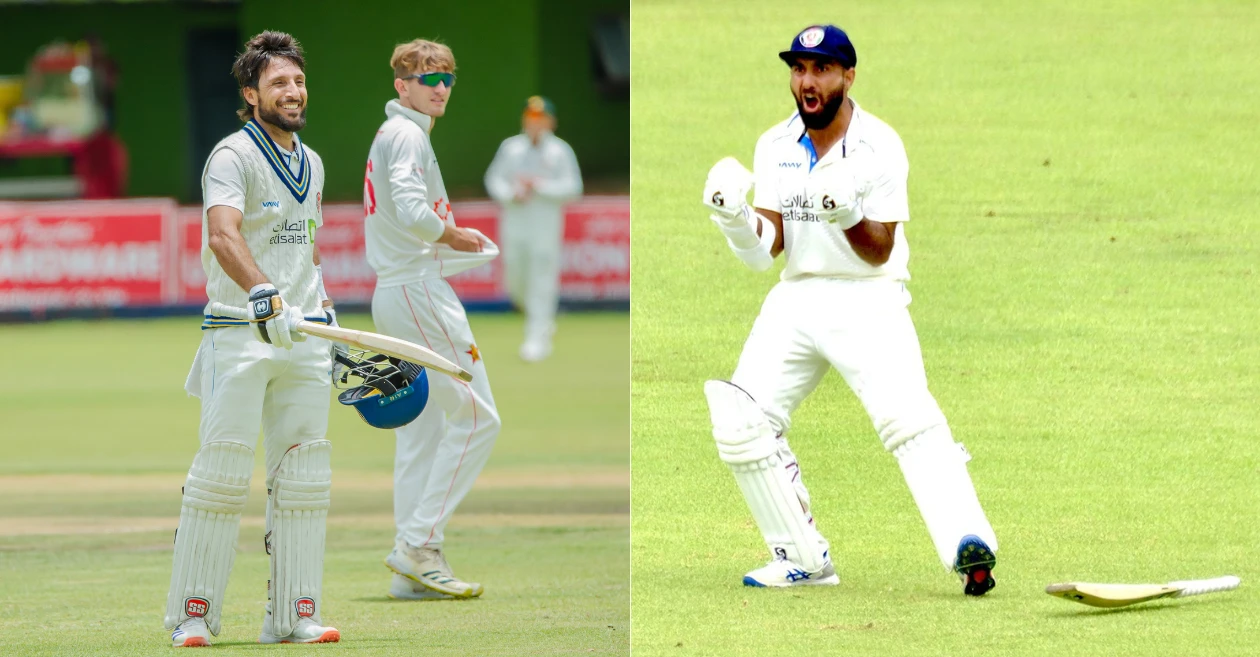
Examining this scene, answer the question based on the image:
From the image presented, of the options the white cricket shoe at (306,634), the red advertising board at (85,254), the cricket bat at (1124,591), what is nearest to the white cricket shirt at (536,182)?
the red advertising board at (85,254)

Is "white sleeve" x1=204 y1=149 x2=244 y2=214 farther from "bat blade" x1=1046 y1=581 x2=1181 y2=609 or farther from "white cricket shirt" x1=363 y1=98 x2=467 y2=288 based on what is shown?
"bat blade" x1=1046 y1=581 x2=1181 y2=609

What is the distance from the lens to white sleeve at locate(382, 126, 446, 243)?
5859 mm

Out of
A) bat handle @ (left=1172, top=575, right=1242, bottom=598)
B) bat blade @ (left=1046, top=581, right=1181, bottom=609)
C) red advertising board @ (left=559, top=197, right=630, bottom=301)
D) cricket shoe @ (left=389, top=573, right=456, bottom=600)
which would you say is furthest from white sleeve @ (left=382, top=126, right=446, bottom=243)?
red advertising board @ (left=559, top=197, right=630, bottom=301)

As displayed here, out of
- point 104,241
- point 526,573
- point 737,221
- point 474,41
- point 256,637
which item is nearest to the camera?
point 737,221

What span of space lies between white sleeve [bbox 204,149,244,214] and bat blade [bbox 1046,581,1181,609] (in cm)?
240

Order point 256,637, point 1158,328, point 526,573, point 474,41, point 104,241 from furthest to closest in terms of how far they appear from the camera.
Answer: point 474,41 → point 104,241 → point 1158,328 → point 526,573 → point 256,637

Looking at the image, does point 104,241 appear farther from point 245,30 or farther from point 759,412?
point 759,412

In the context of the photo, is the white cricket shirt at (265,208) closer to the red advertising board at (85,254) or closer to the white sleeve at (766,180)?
the white sleeve at (766,180)

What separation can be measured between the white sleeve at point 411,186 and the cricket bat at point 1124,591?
93.2 inches

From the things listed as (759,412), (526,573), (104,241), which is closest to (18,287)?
(104,241)

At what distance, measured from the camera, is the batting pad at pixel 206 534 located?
16.1 feet

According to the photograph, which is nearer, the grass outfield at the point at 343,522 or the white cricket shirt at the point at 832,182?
the white cricket shirt at the point at 832,182

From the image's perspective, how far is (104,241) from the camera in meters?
16.4

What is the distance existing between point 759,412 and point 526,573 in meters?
1.68
